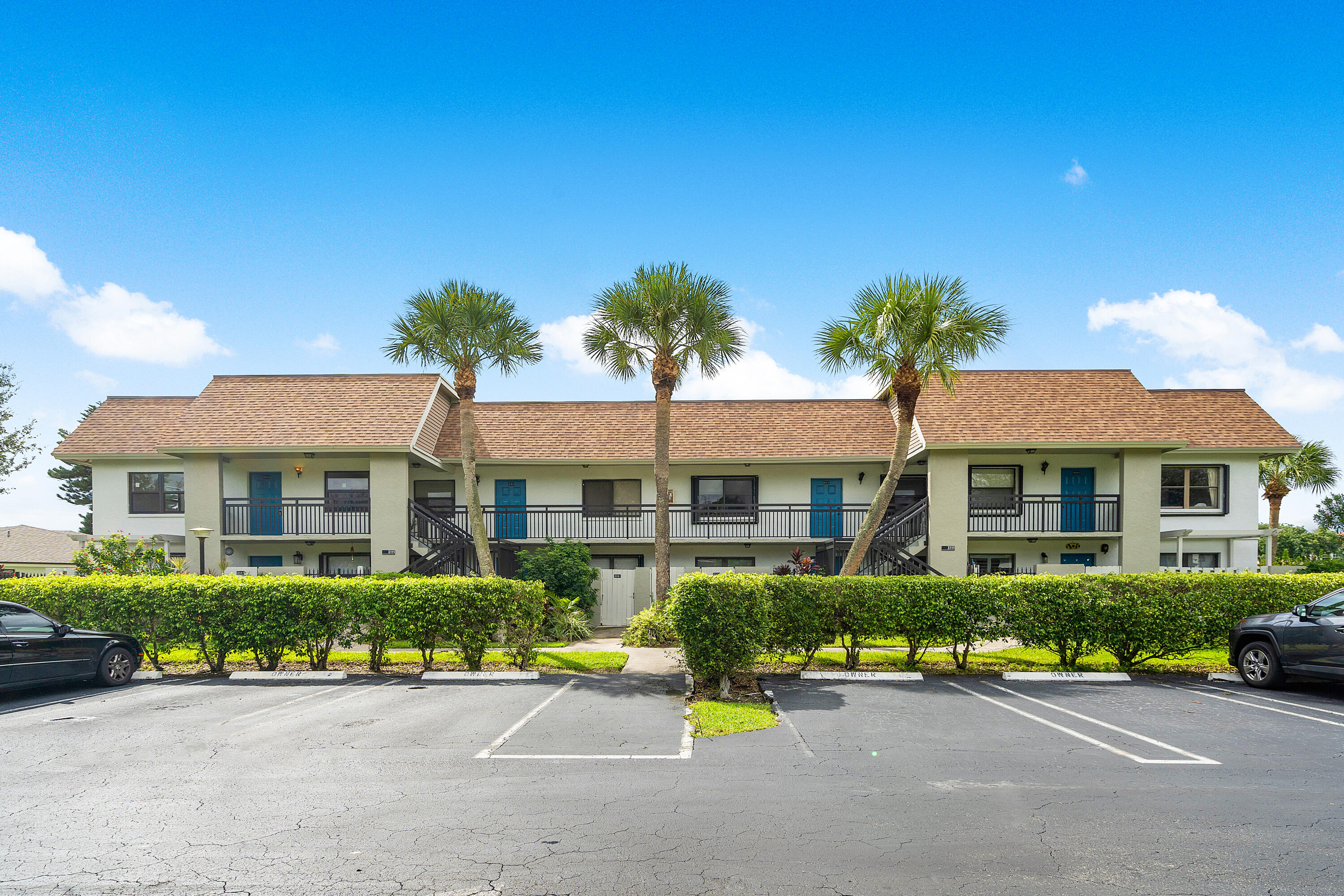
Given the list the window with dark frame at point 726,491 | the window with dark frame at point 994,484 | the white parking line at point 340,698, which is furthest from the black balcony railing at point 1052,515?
the white parking line at point 340,698

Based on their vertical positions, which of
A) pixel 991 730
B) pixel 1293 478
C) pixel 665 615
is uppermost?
pixel 1293 478

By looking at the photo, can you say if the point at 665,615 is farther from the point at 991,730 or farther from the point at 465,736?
the point at 991,730

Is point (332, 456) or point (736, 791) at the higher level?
point (332, 456)

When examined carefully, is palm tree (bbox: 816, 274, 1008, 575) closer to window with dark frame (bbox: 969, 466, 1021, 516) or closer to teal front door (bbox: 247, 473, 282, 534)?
window with dark frame (bbox: 969, 466, 1021, 516)

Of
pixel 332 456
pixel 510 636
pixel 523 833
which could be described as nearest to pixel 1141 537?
pixel 510 636

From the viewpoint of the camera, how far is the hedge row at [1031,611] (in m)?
13.1

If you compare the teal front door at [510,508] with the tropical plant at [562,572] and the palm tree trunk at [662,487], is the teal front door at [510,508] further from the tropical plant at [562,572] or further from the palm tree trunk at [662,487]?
the palm tree trunk at [662,487]

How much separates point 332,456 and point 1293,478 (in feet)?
117

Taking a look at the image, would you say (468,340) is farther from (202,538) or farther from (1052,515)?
(1052,515)

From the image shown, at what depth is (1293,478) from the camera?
29.1m

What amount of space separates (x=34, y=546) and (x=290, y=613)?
114 feet

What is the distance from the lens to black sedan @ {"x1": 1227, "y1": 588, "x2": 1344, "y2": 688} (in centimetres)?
1112

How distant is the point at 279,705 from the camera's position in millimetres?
10625

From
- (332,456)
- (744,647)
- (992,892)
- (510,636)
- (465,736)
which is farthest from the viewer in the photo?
(332,456)
